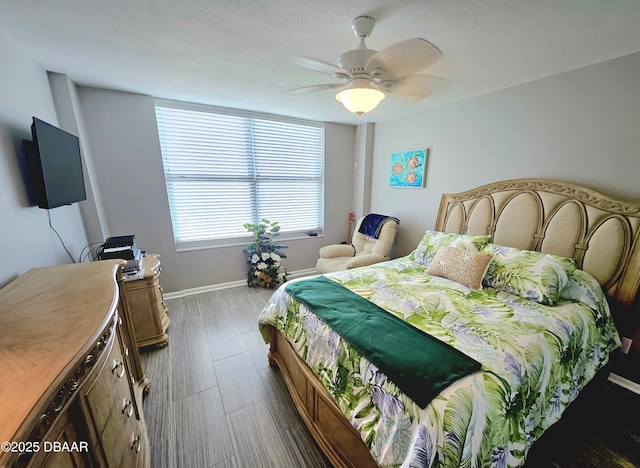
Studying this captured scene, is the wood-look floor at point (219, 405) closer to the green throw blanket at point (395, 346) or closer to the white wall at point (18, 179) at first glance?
the green throw blanket at point (395, 346)

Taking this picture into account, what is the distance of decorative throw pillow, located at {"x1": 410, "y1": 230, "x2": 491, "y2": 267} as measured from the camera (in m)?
2.24

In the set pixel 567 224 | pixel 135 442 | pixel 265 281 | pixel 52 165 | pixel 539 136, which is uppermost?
Result: pixel 539 136

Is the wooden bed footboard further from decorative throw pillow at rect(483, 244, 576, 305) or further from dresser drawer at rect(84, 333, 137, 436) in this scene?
decorative throw pillow at rect(483, 244, 576, 305)

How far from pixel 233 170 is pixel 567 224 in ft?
11.6

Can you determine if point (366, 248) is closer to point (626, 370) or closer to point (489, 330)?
point (489, 330)

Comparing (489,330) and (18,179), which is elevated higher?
(18,179)

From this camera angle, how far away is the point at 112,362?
1051 mm

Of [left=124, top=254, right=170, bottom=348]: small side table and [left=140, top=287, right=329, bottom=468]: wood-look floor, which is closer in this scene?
[left=140, top=287, right=329, bottom=468]: wood-look floor

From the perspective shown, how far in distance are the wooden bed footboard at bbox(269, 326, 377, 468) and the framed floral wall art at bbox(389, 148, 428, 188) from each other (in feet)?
8.31

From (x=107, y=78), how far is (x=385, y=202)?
3.43 metres

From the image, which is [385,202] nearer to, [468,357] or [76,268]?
[468,357]

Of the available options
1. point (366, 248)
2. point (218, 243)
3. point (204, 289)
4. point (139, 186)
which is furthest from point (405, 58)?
point (204, 289)

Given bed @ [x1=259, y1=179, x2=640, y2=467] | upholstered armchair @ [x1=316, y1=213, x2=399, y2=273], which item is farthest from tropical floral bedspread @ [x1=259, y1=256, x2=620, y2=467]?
upholstered armchair @ [x1=316, y1=213, x2=399, y2=273]

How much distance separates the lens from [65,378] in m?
0.67
